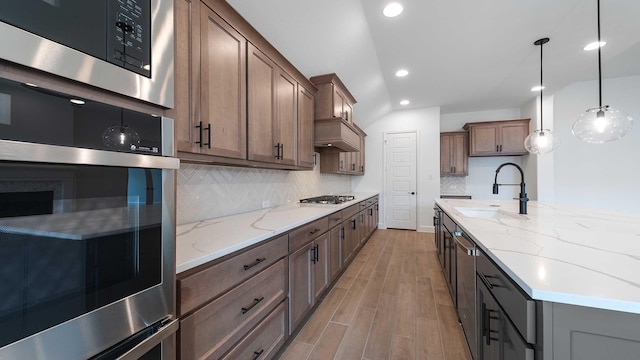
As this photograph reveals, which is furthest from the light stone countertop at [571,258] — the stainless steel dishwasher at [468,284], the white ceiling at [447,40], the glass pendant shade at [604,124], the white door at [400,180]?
the white door at [400,180]

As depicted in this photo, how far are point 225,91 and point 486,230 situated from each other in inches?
73.5

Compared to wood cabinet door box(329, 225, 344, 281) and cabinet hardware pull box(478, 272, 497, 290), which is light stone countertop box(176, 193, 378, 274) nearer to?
wood cabinet door box(329, 225, 344, 281)

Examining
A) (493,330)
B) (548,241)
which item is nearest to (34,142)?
(493,330)

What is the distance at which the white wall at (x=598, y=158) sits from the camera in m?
4.47

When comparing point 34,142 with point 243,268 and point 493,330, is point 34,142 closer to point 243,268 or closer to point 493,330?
point 243,268

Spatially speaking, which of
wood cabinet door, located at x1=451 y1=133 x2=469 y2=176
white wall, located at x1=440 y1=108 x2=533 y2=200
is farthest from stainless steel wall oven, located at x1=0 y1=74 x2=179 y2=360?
white wall, located at x1=440 y1=108 x2=533 y2=200

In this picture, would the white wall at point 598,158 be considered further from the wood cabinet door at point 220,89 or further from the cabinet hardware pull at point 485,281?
the wood cabinet door at point 220,89

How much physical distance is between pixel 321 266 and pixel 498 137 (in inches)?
201

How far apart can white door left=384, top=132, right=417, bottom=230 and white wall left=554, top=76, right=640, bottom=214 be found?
2692 millimetres

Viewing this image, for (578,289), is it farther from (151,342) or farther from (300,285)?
(300,285)

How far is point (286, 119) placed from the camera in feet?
7.54

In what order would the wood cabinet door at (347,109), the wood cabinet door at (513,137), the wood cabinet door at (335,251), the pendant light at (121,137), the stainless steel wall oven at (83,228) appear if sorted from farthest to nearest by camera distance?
the wood cabinet door at (513,137)
the wood cabinet door at (347,109)
the wood cabinet door at (335,251)
the pendant light at (121,137)
the stainless steel wall oven at (83,228)

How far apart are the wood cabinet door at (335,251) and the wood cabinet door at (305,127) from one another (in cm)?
79

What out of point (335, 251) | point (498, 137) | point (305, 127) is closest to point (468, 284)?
point (335, 251)
